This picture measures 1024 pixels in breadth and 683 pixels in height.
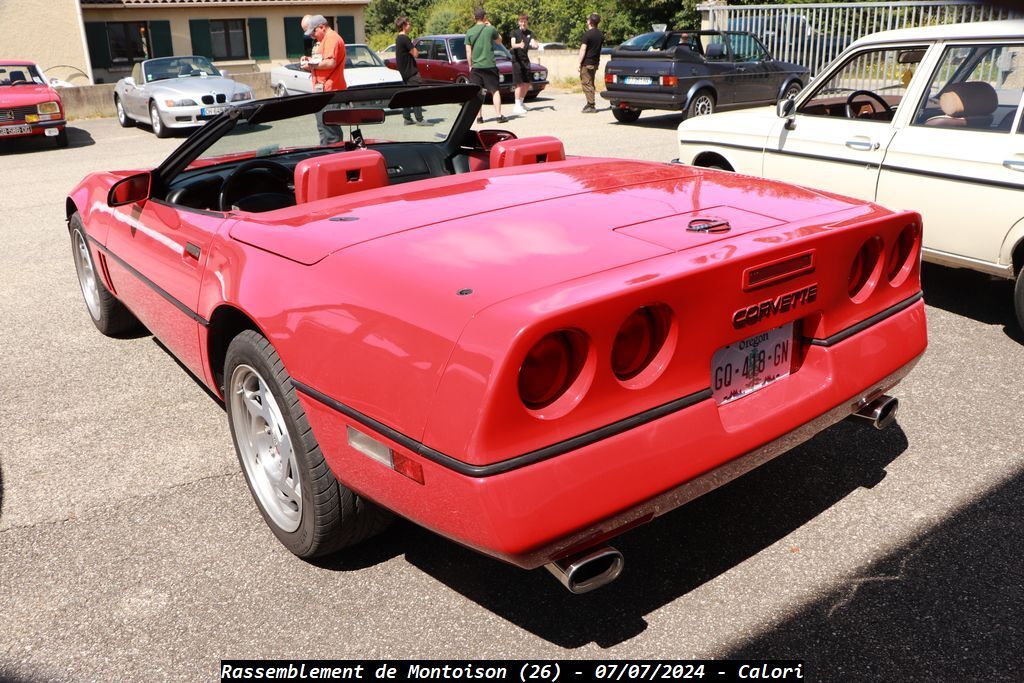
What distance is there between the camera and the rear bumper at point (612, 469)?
2113 millimetres

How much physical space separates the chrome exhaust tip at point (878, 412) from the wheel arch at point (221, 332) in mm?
1979

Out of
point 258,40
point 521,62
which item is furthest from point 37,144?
point 258,40

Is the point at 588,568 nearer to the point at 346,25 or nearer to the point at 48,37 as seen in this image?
the point at 48,37

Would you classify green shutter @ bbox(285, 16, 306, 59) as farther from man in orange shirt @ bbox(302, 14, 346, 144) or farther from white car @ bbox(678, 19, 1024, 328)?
white car @ bbox(678, 19, 1024, 328)

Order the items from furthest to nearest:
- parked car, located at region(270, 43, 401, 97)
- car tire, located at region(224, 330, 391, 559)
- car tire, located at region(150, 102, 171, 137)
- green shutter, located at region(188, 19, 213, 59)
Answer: green shutter, located at region(188, 19, 213, 59) < parked car, located at region(270, 43, 401, 97) < car tire, located at region(150, 102, 171, 137) < car tire, located at region(224, 330, 391, 559)

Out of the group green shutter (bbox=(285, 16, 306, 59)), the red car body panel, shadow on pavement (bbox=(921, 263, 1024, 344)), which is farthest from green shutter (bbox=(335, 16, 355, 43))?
the red car body panel

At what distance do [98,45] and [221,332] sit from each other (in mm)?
32759

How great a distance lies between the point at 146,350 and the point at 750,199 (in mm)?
3477

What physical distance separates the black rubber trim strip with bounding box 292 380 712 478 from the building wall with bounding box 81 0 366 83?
32978mm

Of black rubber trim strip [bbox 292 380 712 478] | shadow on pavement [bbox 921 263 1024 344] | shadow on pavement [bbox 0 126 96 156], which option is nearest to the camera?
black rubber trim strip [bbox 292 380 712 478]

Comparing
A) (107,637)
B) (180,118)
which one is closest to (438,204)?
(107,637)

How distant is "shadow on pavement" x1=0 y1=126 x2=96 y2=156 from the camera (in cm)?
1508

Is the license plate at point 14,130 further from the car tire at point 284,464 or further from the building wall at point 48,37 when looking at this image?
the building wall at point 48,37

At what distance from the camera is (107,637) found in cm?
265
